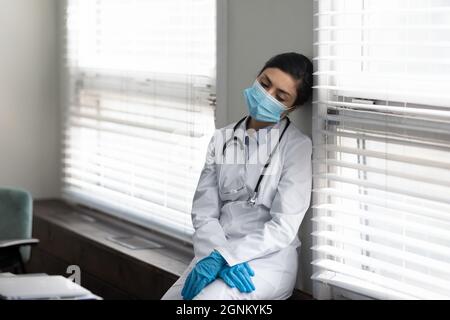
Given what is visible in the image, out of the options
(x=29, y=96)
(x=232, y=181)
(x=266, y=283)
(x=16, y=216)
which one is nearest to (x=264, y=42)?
(x=232, y=181)

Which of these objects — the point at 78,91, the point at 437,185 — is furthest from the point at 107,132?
the point at 437,185

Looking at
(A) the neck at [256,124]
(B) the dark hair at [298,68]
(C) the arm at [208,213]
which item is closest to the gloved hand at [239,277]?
(C) the arm at [208,213]

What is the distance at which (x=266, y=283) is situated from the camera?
3252mm

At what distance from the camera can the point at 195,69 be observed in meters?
4.16

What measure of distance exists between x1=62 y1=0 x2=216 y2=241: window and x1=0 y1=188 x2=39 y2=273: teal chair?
68 centimetres

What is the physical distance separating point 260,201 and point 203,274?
1.23 ft

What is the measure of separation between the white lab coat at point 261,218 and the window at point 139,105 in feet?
2.20

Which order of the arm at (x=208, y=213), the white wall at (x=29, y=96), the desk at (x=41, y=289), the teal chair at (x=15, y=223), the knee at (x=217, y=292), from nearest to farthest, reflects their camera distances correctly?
the desk at (x=41, y=289), the knee at (x=217, y=292), the arm at (x=208, y=213), the teal chair at (x=15, y=223), the white wall at (x=29, y=96)

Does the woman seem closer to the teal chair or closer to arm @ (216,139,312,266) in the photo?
arm @ (216,139,312,266)

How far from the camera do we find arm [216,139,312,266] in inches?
128

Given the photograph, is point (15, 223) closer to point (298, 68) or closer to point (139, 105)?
point (139, 105)

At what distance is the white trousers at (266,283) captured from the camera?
3182 mm

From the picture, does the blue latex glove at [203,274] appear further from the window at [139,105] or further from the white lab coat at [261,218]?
the window at [139,105]

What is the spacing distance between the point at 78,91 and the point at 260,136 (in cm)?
213
